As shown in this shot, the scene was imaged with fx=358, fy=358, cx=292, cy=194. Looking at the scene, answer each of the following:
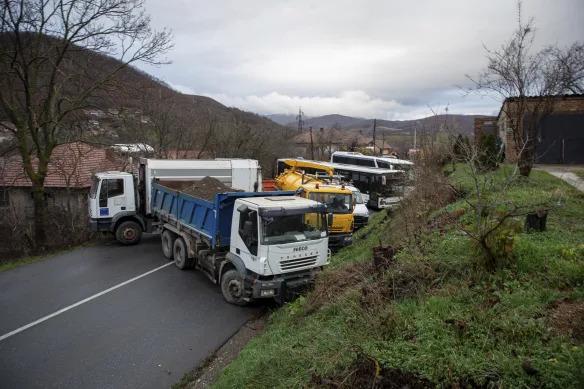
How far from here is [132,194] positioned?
1315 centimetres

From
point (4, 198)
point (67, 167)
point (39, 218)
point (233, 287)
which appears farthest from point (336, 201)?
point (4, 198)

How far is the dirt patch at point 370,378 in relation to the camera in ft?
10.9

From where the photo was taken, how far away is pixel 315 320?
5.59m

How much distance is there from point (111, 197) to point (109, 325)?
6874 mm

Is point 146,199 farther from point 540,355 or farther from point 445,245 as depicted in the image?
point 540,355

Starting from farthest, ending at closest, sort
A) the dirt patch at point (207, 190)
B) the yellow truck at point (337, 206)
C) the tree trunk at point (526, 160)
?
the yellow truck at point (337, 206), the tree trunk at point (526, 160), the dirt patch at point (207, 190)

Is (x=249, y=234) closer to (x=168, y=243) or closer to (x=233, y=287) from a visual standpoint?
(x=233, y=287)

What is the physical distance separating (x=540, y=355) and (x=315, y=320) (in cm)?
299

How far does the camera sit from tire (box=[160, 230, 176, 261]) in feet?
37.1

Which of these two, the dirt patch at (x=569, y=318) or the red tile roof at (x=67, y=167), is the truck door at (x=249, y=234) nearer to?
the dirt patch at (x=569, y=318)

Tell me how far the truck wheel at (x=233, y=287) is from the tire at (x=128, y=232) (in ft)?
21.7

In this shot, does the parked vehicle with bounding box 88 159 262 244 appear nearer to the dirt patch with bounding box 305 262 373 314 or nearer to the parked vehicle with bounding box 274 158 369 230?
the parked vehicle with bounding box 274 158 369 230

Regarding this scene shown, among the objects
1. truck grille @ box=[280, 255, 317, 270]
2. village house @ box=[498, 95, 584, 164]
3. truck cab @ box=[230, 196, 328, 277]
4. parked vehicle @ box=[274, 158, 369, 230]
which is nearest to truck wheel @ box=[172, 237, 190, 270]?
truck cab @ box=[230, 196, 328, 277]

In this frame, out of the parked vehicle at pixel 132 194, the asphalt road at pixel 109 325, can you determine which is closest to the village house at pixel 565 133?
the parked vehicle at pixel 132 194
